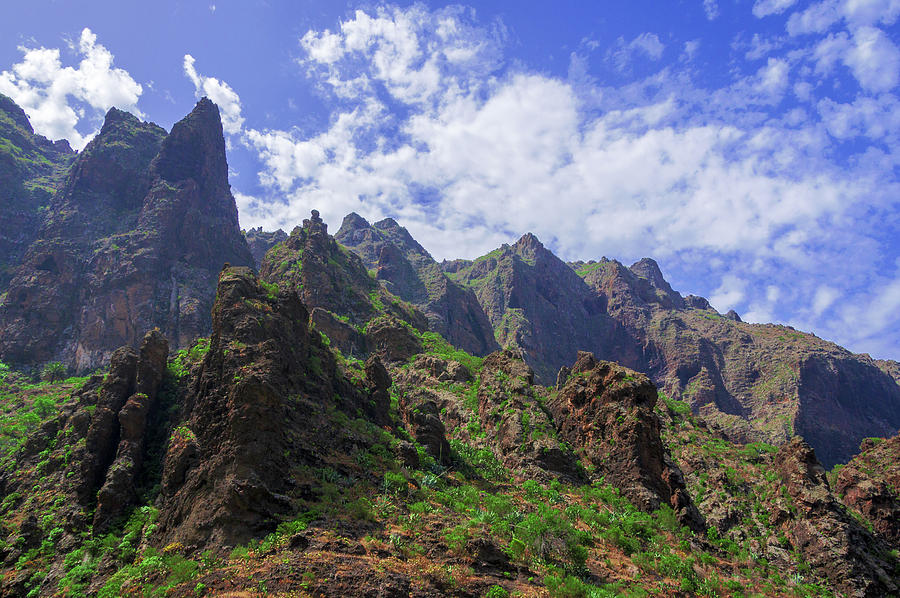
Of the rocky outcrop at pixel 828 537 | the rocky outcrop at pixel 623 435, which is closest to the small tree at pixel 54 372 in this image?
the rocky outcrop at pixel 623 435

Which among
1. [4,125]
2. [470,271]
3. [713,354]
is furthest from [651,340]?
[4,125]

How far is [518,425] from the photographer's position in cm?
3950

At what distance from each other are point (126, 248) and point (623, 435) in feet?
335

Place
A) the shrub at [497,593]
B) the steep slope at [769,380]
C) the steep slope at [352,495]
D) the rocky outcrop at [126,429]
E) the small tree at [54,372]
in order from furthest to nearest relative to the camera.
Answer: the steep slope at [769,380] < the small tree at [54,372] < the rocky outcrop at [126,429] < the steep slope at [352,495] < the shrub at [497,593]

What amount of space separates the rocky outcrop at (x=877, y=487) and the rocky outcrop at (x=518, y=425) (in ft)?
76.9

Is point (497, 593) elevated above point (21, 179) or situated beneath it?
situated beneath

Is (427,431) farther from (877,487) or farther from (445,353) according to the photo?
(877,487)

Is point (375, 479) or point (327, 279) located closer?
point (375, 479)

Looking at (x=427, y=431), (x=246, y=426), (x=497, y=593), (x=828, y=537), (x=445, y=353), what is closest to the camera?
(x=497, y=593)

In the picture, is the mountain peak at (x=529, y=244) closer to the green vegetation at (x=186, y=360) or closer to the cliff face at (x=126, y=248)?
the cliff face at (x=126, y=248)

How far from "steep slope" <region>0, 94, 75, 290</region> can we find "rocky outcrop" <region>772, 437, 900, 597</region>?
126702 mm

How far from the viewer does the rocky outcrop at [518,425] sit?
35.2 meters

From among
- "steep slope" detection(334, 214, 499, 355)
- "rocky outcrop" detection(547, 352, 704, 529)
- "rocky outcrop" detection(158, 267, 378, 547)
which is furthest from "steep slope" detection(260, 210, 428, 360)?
"steep slope" detection(334, 214, 499, 355)

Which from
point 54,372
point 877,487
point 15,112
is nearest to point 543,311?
point 877,487
